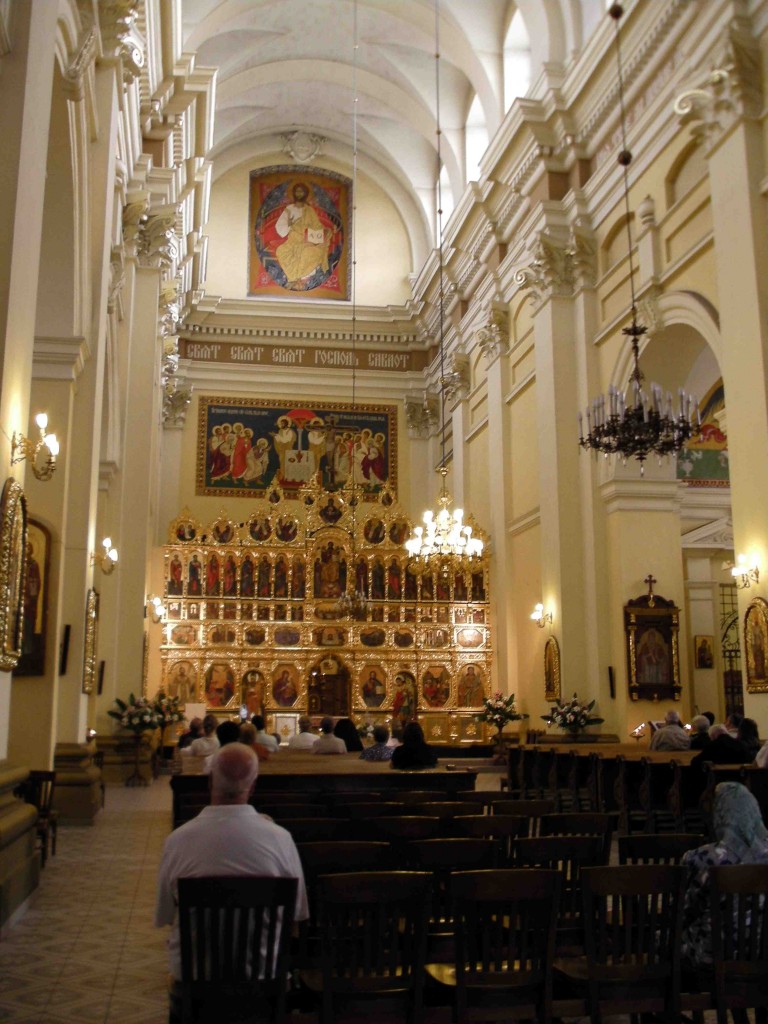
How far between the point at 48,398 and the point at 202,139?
1020 cm

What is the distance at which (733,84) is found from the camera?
12.2 metres

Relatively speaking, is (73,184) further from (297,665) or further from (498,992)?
(297,665)

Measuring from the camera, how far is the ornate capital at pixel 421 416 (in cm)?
2694

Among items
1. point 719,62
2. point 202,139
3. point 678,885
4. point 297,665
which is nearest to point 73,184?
point 719,62

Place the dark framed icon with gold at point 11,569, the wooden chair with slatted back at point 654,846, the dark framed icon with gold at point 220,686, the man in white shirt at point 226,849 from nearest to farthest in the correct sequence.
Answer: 1. the man in white shirt at point 226,849
2. the wooden chair with slatted back at point 654,846
3. the dark framed icon with gold at point 11,569
4. the dark framed icon with gold at point 220,686

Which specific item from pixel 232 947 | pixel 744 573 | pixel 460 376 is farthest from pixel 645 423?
pixel 460 376

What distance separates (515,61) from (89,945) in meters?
19.2

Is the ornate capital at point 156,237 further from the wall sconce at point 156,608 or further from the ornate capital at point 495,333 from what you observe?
the ornate capital at point 495,333

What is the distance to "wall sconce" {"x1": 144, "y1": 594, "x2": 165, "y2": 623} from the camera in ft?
65.1

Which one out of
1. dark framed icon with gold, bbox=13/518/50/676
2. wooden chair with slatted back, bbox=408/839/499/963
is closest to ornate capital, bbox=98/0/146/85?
dark framed icon with gold, bbox=13/518/50/676

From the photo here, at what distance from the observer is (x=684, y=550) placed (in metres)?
20.7

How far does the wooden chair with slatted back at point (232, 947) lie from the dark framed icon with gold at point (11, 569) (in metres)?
3.64

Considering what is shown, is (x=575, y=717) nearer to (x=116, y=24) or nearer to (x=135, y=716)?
(x=135, y=716)

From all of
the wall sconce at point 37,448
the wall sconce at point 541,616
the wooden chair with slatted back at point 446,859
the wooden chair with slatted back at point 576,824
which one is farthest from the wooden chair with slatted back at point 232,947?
the wall sconce at point 541,616
